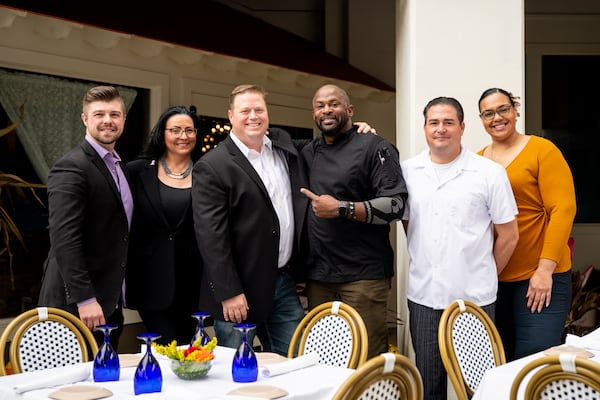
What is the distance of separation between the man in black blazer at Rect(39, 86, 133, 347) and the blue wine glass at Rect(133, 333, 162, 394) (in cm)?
102

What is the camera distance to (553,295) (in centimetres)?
362

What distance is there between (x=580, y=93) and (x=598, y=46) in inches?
23.3

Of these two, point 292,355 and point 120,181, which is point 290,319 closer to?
point 292,355

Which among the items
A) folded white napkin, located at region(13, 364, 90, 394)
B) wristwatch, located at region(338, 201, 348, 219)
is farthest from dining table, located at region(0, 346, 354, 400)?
wristwatch, located at region(338, 201, 348, 219)

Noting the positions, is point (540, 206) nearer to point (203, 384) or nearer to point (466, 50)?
→ point (466, 50)

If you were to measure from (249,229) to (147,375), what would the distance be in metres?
1.28

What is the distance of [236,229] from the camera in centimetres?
356

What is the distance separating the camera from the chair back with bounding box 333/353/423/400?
1920 mm

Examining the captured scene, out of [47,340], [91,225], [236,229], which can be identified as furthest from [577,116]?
[47,340]

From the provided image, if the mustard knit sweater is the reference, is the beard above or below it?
above

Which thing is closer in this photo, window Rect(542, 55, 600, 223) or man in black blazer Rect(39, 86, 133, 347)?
man in black blazer Rect(39, 86, 133, 347)

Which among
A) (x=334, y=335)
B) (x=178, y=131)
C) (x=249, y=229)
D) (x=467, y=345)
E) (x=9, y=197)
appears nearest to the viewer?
(x=467, y=345)

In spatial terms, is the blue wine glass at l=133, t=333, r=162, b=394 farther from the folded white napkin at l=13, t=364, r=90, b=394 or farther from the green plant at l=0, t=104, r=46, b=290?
the green plant at l=0, t=104, r=46, b=290

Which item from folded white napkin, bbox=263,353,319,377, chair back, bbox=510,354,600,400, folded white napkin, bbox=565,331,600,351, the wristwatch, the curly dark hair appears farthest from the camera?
the curly dark hair
